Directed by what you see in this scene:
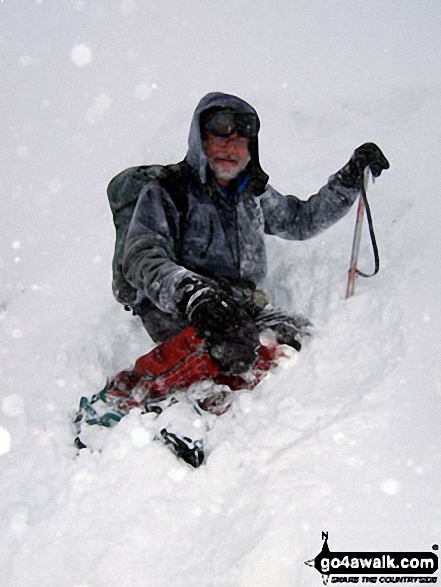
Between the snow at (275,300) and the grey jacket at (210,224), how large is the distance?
0.38 metres

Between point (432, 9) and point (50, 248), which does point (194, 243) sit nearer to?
point (50, 248)

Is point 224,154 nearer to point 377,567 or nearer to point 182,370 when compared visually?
point 182,370

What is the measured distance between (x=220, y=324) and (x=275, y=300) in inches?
61.8

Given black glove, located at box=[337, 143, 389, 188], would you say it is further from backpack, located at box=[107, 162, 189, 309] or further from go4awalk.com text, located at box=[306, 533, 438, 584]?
go4awalk.com text, located at box=[306, 533, 438, 584]

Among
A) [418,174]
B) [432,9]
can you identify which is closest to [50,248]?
[418,174]

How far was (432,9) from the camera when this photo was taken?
866 centimetres

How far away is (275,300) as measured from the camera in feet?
14.8

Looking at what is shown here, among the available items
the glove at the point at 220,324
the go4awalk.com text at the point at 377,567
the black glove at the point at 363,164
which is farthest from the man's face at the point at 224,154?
the go4awalk.com text at the point at 377,567

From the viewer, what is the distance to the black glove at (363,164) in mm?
3904

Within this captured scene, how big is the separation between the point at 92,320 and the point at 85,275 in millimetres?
1057

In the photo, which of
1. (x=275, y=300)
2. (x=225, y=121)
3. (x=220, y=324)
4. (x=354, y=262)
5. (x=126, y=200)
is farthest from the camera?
(x=275, y=300)

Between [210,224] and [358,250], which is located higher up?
[210,224]

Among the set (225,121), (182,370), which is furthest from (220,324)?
(225,121)

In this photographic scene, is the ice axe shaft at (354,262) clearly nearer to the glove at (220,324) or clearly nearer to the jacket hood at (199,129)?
the glove at (220,324)
